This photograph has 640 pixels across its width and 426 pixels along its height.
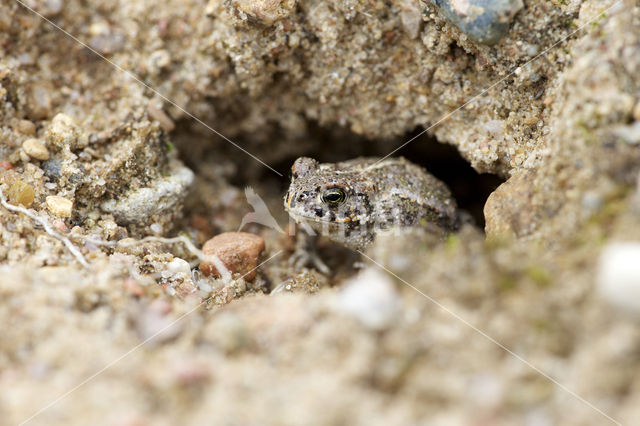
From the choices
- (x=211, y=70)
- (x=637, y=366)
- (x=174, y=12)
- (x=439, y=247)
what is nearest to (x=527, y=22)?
(x=439, y=247)

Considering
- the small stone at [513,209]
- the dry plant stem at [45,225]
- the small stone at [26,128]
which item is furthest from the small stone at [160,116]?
the small stone at [513,209]

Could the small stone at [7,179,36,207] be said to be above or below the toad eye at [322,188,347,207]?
below

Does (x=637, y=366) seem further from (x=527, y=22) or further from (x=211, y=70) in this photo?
(x=211, y=70)

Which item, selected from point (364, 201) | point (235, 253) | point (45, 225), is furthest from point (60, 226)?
point (364, 201)

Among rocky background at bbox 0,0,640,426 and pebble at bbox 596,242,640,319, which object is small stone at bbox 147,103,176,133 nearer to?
rocky background at bbox 0,0,640,426

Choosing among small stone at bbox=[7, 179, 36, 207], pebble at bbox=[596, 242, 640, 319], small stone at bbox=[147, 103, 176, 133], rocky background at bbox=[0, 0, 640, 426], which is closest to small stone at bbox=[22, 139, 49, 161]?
rocky background at bbox=[0, 0, 640, 426]

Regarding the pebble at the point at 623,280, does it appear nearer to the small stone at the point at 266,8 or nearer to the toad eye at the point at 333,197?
the toad eye at the point at 333,197
